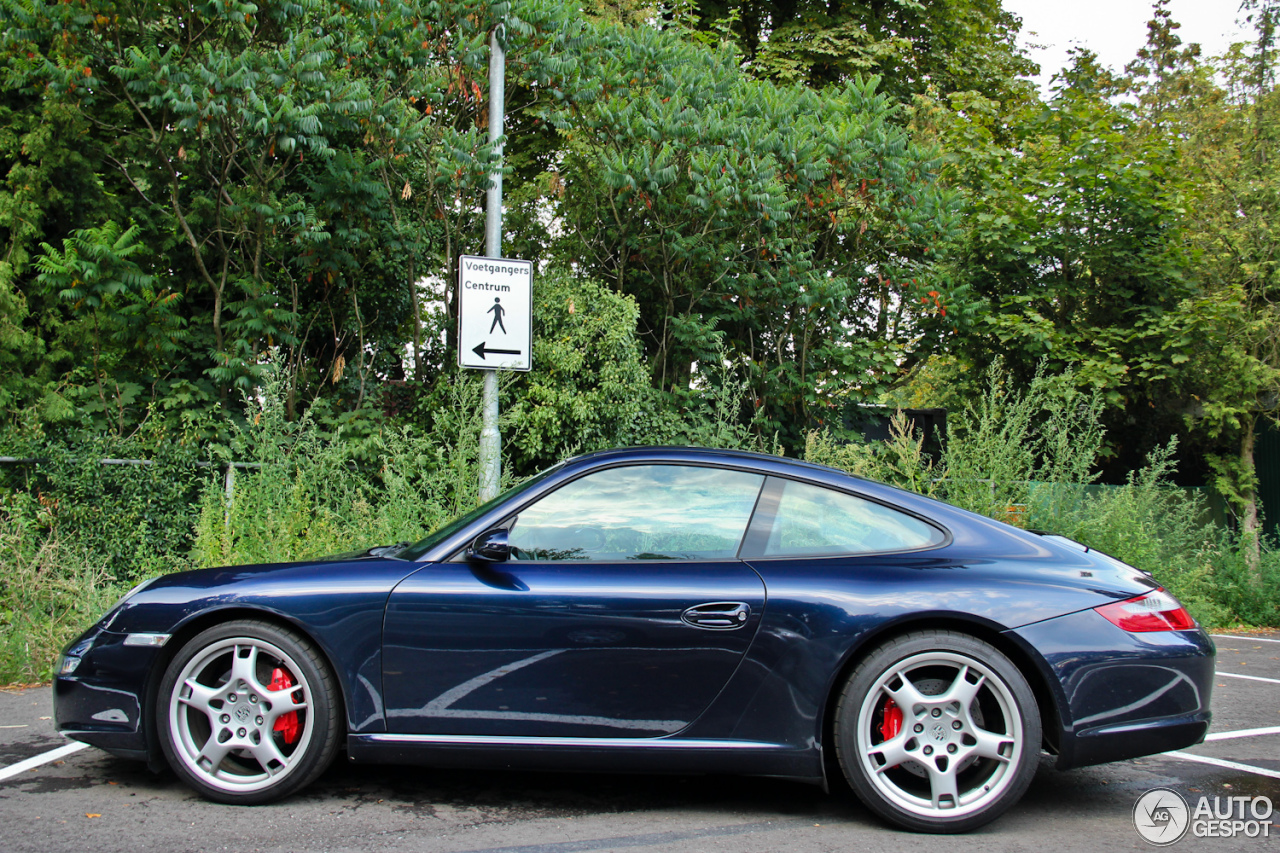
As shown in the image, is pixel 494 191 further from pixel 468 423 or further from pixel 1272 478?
pixel 1272 478

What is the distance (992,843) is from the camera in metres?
3.20

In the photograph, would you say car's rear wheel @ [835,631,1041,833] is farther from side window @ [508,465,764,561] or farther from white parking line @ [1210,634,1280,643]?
white parking line @ [1210,634,1280,643]

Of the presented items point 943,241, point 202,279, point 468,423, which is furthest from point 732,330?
point 202,279

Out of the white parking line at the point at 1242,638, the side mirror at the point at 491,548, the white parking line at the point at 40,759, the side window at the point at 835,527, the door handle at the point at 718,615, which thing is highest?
the side window at the point at 835,527

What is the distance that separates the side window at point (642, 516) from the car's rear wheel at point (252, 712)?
91 centimetres

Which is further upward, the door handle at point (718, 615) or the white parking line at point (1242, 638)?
the door handle at point (718, 615)

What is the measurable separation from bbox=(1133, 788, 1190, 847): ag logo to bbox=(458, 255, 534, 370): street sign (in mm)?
5451

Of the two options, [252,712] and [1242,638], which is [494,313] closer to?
[252,712]

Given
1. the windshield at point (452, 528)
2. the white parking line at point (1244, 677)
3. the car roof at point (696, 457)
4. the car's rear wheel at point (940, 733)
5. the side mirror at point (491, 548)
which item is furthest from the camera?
Answer: the white parking line at point (1244, 677)

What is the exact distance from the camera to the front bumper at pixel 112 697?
11.3 feet

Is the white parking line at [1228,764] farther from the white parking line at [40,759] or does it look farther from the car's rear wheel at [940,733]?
the white parking line at [40,759]

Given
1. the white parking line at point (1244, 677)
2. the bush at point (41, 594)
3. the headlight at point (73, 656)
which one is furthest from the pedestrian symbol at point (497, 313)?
the white parking line at point (1244, 677)

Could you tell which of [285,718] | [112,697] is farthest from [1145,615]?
[112,697]

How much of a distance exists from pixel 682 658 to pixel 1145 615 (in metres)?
1.68
